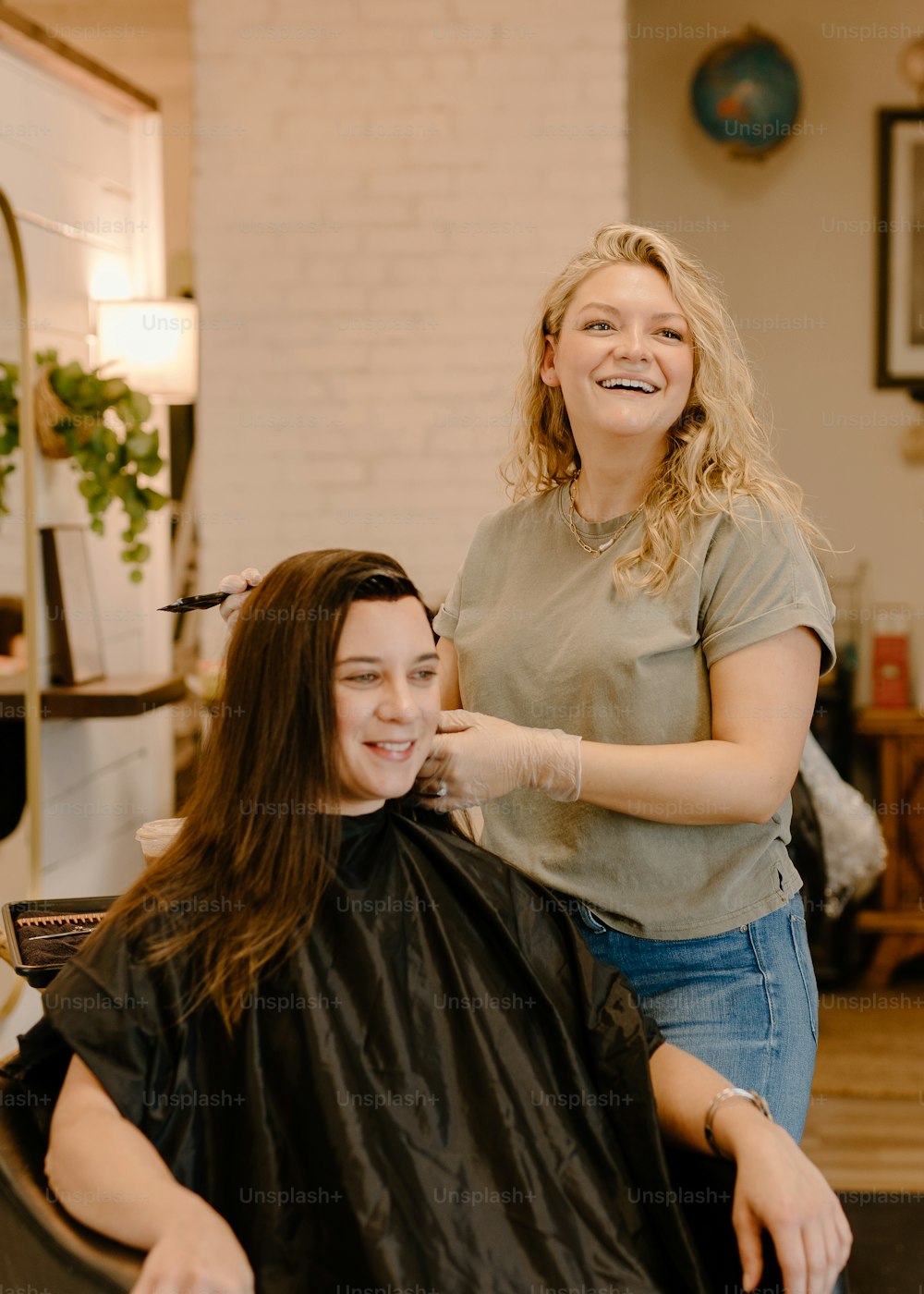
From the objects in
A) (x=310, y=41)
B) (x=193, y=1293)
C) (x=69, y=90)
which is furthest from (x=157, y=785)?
(x=193, y=1293)

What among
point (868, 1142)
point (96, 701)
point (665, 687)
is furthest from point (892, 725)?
point (665, 687)

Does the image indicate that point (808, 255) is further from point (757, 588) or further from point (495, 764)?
point (495, 764)

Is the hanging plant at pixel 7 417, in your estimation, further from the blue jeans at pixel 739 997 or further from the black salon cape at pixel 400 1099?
the blue jeans at pixel 739 997

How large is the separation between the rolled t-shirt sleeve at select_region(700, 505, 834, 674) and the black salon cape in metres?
0.40

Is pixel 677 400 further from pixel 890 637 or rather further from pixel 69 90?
pixel 890 637

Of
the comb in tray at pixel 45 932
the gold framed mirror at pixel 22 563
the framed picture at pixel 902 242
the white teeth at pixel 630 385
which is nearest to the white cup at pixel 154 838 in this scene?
the comb in tray at pixel 45 932

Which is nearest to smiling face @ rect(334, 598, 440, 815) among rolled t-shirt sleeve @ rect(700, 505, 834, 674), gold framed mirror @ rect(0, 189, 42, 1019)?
rolled t-shirt sleeve @ rect(700, 505, 834, 674)

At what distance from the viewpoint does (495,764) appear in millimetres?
1492

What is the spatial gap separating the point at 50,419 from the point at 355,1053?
2203mm

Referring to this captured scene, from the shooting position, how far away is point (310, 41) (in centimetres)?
382

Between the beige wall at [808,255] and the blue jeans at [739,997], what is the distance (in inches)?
117

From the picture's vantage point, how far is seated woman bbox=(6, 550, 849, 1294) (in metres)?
1.23

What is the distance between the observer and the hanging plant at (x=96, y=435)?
3.12 m

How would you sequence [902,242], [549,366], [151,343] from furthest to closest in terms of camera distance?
[902,242]
[151,343]
[549,366]
